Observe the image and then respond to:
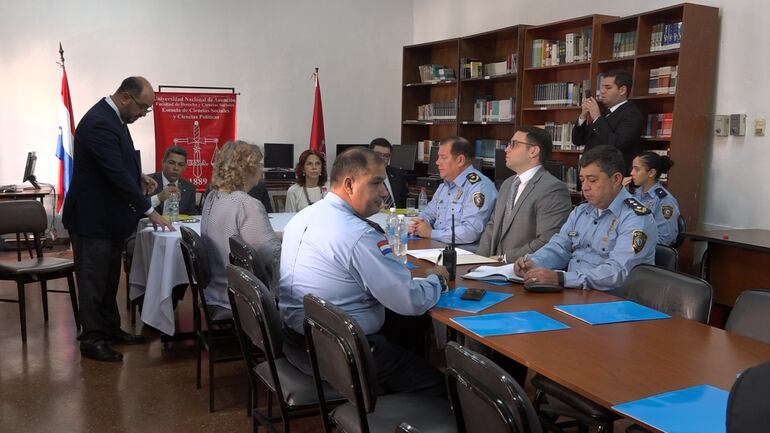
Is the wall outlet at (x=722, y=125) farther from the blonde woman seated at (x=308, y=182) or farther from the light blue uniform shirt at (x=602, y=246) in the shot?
the blonde woman seated at (x=308, y=182)

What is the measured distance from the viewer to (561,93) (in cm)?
672

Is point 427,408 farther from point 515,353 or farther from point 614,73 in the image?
point 614,73

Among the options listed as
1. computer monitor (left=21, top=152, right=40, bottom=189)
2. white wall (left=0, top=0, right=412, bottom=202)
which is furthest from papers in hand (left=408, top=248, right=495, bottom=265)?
white wall (left=0, top=0, right=412, bottom=202)

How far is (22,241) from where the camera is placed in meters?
7.61

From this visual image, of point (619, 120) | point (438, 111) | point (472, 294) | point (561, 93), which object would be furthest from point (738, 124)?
point (438, 111)

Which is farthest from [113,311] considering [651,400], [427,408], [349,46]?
[349,46]

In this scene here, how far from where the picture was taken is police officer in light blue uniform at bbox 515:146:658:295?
2783mm

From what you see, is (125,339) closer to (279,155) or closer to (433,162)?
(279,155)

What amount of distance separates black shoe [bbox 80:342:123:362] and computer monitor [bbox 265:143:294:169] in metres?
4.54

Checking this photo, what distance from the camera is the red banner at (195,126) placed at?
792cm

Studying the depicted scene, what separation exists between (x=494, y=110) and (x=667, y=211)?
3.21m

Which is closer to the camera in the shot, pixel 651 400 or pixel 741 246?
pixel 651 400

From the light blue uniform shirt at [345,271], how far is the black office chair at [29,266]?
2.66 metres

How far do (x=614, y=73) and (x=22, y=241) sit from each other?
21.6 feet
